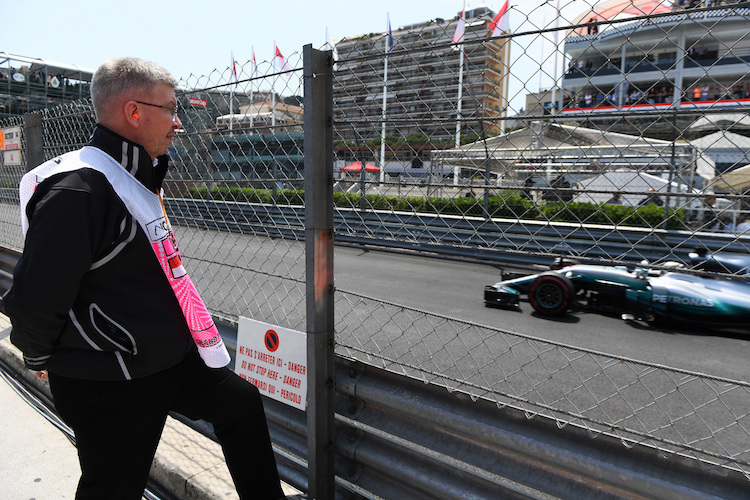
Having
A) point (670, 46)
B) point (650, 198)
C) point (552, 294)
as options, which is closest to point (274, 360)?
point (670, 46)

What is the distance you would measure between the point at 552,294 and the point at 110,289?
A: 521 cm

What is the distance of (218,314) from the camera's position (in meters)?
2.75

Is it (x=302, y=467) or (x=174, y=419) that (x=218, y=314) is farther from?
(x=302, y=467)

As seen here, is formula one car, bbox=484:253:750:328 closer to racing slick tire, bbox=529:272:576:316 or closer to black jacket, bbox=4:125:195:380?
racing slick tire, bbox=529:272:576:316

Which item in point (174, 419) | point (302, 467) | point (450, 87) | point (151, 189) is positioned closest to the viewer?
point (151, 189)

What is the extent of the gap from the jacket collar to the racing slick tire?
5011 mm

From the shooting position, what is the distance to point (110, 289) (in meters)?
1.43

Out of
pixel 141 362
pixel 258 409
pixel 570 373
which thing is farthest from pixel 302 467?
pixel 570 373

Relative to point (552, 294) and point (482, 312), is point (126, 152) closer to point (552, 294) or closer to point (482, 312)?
point (482, 312)

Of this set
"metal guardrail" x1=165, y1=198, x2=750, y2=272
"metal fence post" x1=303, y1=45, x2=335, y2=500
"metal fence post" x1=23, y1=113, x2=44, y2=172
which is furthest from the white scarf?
"metal fence post" x1=23, y1=113, x2=44, y2=172

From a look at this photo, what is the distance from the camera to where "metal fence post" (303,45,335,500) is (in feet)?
5.82

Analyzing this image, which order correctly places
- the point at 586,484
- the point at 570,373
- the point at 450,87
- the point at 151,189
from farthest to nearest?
the point at 570,373 → the point at 450,87 → the point at 151,189 → the point at 586,484

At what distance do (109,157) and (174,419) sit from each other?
71.6 inches

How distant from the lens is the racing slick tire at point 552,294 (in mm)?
5633
